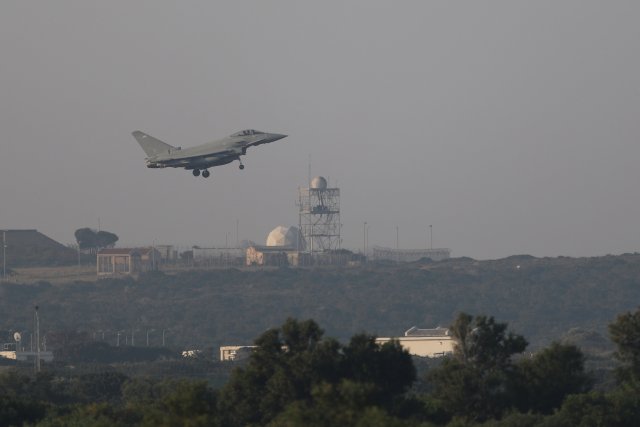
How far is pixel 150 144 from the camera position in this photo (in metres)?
155

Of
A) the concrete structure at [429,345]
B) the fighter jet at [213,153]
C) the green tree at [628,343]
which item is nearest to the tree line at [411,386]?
the green tree at [628,343]

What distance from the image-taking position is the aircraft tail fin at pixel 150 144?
153 metres

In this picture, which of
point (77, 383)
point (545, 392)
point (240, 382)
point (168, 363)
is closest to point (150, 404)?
point (240, 382)

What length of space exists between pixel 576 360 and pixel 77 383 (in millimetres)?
49726

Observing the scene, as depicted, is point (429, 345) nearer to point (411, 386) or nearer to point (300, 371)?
point (411, 386)

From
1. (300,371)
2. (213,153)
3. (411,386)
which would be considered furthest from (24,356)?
(300,371)

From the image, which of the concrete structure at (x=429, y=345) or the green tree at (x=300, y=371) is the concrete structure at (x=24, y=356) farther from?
the green tree at (x=300, y=371)

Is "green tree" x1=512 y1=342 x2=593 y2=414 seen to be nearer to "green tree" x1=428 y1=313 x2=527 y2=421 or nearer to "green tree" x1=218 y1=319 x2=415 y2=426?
"green tree" x1=428 y1=313 x2=527 y2=421

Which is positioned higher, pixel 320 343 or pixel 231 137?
pixel 231 137

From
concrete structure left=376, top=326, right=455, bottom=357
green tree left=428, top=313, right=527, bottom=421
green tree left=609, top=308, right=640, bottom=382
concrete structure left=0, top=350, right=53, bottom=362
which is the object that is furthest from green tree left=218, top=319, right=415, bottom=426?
concrete structure left=0, top=350, right=53, bottom=362

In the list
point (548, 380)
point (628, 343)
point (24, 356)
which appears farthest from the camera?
point (24, 356)

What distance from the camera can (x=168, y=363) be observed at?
567 ft

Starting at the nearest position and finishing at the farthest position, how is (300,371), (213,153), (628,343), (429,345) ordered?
(300,371), (628,343), (213,153), (429,345)

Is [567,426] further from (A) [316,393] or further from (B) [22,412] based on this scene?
(B) [22,412]
